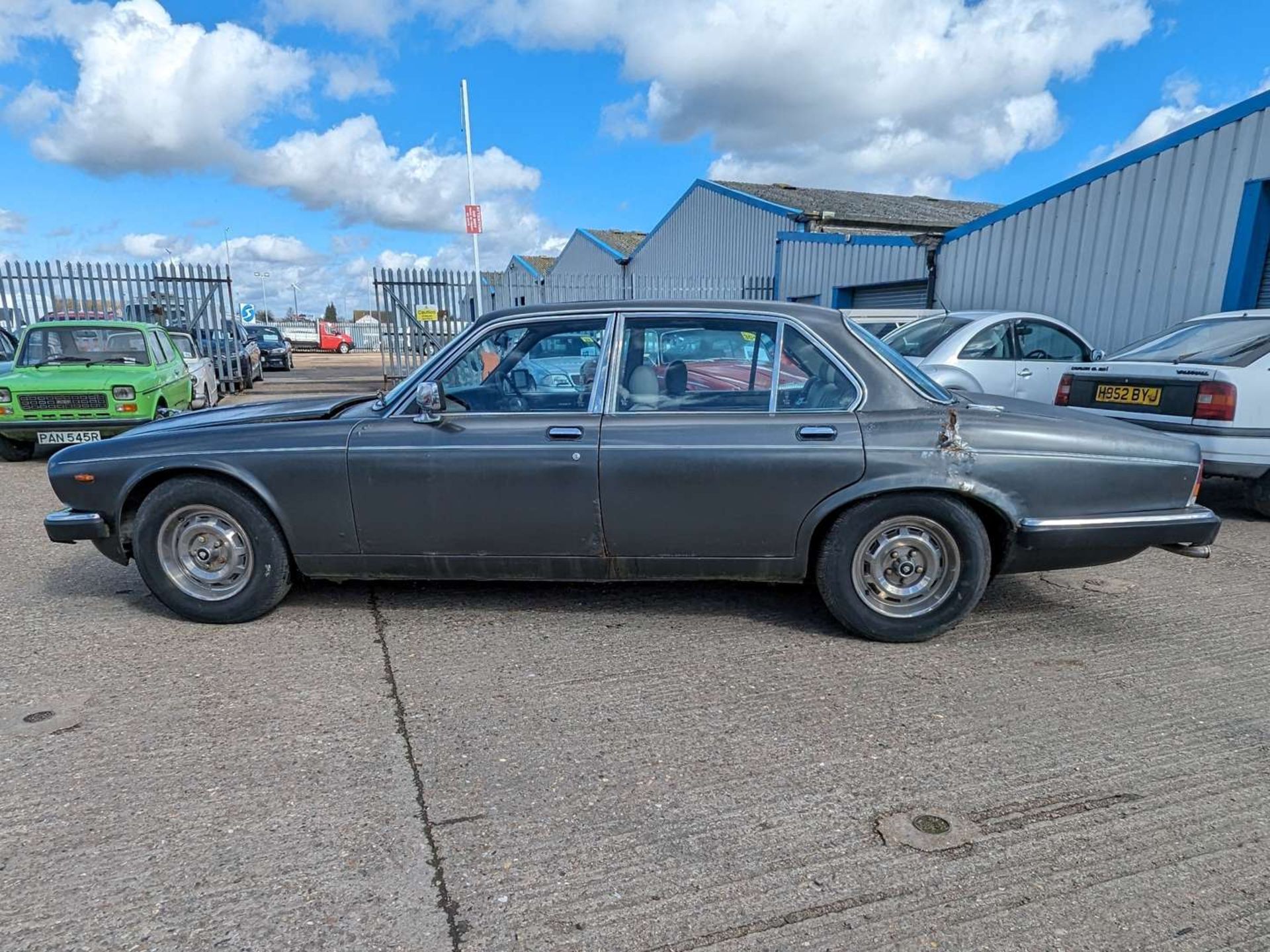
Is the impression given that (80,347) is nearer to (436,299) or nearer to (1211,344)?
(436,299)

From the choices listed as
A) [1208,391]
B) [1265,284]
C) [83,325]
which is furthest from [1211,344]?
[83,325]

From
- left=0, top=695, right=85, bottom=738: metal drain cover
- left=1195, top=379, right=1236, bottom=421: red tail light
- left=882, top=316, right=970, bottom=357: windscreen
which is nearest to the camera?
left=0, top=695, right=85, bottom=738: metal drain cover

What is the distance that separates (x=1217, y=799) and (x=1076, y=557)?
127 cm

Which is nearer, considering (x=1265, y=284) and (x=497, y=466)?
(x=497, y=466)

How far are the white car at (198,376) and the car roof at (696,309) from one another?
7.69 metres

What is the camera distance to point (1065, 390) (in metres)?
6.33

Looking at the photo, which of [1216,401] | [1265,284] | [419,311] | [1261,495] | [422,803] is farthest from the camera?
[419,311]

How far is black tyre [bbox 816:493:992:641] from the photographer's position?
11.0 feet

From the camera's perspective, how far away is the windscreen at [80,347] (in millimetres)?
8375

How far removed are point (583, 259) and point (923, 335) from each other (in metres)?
30.5

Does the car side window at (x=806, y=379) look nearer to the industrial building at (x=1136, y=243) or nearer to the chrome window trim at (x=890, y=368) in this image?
the chrome window trim at (x=890, y=368)

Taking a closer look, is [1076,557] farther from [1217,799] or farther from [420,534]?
[420,534]

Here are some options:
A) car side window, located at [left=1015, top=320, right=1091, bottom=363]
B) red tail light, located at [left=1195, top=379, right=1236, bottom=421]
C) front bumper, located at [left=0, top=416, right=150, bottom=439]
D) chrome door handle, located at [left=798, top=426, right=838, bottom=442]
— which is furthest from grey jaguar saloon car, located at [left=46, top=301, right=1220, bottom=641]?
front bumper, located at [left=0, top=416, right=150, bottom=439]

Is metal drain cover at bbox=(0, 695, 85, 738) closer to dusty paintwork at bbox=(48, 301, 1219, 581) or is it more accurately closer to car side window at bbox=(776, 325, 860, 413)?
dusty paintwork at bbox=(48, 301, 1219, 581)
